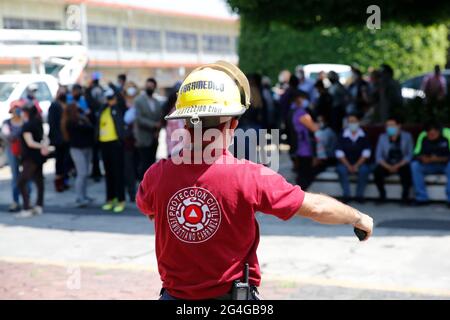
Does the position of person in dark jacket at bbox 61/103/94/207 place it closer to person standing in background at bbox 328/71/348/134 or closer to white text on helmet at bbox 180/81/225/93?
person standing in background at bbox 328/71/348/134

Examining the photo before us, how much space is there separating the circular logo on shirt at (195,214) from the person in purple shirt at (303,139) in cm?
744

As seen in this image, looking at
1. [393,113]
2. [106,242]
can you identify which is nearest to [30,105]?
[106,242]

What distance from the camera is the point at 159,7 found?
30.8 m

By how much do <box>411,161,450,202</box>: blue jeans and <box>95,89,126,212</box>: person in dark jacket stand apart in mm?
4100

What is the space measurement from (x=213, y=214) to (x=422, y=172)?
24.9ft

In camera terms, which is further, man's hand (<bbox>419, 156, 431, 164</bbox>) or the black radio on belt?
man's hand (<bbox>419, 156, 431, 164</bbox>)

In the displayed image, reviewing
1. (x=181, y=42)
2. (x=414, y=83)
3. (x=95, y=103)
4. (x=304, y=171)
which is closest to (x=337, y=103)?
(x=304, y=171)

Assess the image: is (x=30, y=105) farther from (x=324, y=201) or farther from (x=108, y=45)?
(x=108, y=45)

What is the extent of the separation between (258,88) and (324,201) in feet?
29.2

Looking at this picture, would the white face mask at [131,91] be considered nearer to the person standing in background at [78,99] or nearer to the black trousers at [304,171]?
the person standing in background at [78,99]

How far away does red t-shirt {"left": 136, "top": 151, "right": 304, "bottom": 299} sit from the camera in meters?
3.08

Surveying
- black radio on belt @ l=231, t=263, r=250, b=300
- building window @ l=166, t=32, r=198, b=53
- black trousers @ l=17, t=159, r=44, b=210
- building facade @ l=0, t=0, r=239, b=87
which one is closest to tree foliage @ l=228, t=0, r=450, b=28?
building facade @ l=0, t=0, r=239, b=87

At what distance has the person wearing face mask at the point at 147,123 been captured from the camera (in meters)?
11.0

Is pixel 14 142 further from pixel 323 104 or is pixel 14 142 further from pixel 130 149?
pixel 323 104
